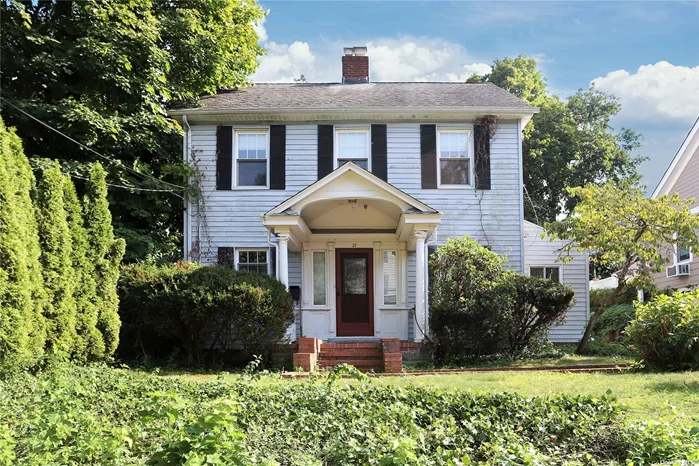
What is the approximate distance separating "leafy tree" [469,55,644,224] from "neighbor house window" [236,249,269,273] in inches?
573

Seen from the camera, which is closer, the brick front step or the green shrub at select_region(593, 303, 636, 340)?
the brick front step

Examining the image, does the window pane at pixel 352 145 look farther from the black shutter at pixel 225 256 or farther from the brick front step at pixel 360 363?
the brick front step at pixel 360 363

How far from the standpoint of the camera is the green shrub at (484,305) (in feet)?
36.8

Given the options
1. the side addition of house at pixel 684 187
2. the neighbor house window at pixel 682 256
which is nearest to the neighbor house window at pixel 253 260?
the side addition of house at pixel 684 187

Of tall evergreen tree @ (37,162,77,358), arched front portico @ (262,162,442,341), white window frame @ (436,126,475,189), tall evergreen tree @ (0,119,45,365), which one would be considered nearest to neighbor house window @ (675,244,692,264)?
white window frame @ (436,126,475,189)

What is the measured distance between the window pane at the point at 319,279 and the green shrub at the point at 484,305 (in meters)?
2.68

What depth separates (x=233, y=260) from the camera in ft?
45.5

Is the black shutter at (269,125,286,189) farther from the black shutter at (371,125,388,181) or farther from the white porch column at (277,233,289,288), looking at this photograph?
the white porch column at (277,233,289,288)

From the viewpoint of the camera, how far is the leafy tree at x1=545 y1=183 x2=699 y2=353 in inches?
471

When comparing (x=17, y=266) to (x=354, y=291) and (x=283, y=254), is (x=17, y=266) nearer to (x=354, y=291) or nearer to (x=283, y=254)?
(x=283, y=254)

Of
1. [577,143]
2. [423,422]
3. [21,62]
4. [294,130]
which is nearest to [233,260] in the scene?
[294,130]

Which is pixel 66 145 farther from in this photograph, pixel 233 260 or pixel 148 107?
pixel 233 260

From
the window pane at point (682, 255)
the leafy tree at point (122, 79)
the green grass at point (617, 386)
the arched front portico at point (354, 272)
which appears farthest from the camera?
the window pane at point (682, 255)

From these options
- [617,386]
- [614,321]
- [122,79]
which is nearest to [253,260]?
[122,79]
